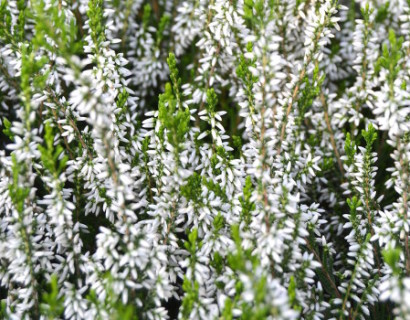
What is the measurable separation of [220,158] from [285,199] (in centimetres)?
66

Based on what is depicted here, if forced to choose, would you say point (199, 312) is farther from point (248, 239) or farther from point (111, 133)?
point (111, 133)

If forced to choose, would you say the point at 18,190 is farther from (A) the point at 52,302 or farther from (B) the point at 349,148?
(B) the point at 349,148

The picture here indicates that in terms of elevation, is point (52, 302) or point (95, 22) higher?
point (95, 22)

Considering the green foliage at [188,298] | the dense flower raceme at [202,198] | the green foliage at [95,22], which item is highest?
the green foliage at [95,22]

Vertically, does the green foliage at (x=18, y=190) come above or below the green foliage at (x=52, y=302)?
above

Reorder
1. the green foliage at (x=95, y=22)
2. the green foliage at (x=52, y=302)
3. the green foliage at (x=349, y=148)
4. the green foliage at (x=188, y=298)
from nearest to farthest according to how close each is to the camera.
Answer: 1. the green foliage at (x=52, y=302)
2. the green foliage at (x=188, y=298)
3. the green foliage at (x=95, y=22)
4. the green foliage at (x=349, y=148)

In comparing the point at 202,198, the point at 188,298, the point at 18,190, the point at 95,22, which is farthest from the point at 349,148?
the point at 18,190

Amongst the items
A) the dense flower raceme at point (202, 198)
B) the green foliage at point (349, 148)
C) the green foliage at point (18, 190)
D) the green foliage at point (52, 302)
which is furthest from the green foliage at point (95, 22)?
the green foliage at point (349, 148)

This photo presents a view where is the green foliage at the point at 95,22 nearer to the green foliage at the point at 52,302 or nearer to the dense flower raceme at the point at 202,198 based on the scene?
the dense flower raceme at the point at 202,198

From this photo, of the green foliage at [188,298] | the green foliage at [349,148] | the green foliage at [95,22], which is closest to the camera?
the green foliage at [188,298]

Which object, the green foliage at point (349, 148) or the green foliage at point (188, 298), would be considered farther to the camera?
the green foliage at point (349, 148)

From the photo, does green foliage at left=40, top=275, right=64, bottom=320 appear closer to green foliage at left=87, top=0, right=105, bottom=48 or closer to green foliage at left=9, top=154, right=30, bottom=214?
green foliage at left=9, top=154, right=30, bottom=214

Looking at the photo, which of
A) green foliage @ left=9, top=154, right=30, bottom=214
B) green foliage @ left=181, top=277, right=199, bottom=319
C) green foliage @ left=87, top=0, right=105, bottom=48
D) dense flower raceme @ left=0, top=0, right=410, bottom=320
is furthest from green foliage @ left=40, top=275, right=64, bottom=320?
green foliage @ left=87, top=0, right=105, bottom=48

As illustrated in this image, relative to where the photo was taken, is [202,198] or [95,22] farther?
[95,22]
